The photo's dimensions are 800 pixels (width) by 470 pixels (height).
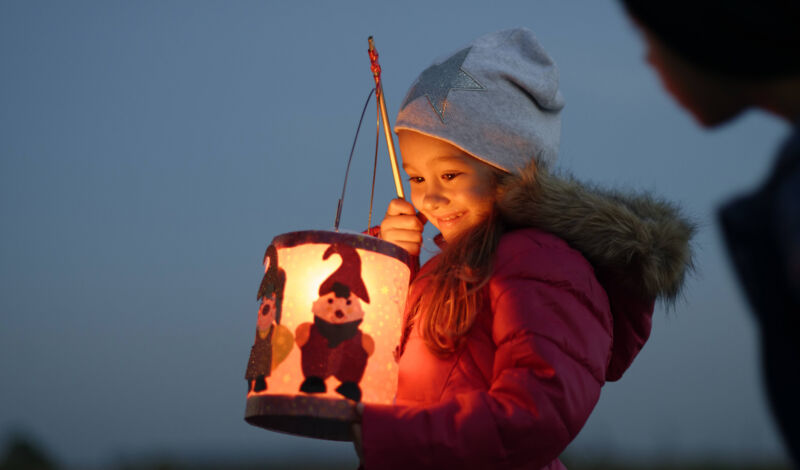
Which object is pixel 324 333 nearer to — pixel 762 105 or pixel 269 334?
pixel 269 334

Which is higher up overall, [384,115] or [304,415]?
[384,115]

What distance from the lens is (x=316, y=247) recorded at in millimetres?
2084

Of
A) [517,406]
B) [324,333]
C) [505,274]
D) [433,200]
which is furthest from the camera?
[433,200]

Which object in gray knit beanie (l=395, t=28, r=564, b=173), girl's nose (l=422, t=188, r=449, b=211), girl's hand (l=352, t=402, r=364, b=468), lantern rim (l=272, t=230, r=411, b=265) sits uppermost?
gray knit beanie (l=395, t=28, r=564, b=173)

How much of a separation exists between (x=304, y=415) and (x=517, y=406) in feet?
1.63

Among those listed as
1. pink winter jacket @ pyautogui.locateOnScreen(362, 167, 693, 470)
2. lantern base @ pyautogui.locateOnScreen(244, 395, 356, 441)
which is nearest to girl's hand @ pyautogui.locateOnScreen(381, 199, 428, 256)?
pink winter jacket @ pyautogui.locateOnScreen(362, 167, 693, 470)

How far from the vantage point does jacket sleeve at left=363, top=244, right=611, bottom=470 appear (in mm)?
1827

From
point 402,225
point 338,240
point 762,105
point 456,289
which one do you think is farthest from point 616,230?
point 762,105

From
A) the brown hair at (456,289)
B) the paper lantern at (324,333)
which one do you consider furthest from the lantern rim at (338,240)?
the brown hair at (456,289)

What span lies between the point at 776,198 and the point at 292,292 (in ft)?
4.19

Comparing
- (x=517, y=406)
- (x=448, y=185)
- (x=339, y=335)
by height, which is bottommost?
(x=517, y=406)

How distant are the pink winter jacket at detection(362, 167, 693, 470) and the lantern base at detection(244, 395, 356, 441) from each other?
0.08 m

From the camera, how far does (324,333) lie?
79.0 inches

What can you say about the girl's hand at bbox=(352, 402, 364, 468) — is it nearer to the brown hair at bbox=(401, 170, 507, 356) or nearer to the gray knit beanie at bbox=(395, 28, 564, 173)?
the brown hair at bbox=(401, 170, 507, 356)
